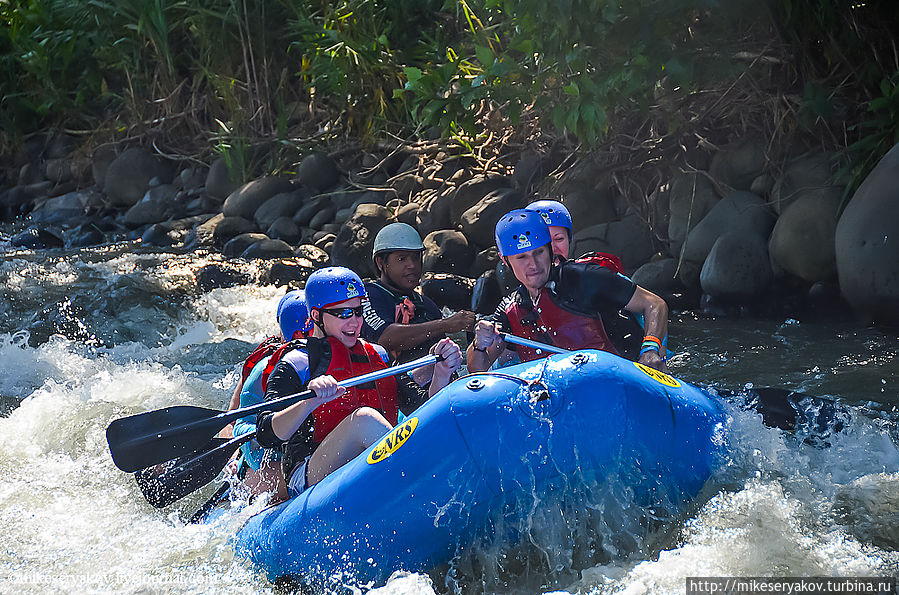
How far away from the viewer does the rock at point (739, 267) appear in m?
6.73

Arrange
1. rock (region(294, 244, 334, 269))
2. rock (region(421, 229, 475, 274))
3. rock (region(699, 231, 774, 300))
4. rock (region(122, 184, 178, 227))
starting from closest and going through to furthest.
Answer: rock (region(699, 231, 774, 300)) → rock (region(421, 229, 475, 274)) → rock (region(294, 244, 334, 269)) → rock (region(122, 184, 178, 227))

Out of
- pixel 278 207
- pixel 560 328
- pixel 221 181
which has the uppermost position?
pixel 560 328

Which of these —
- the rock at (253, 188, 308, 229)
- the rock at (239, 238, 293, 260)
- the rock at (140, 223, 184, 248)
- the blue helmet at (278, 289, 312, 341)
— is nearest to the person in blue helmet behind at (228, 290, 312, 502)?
the blue helmet at (278, 289, 312, 341)

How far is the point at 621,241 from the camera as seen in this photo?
25.5 ft

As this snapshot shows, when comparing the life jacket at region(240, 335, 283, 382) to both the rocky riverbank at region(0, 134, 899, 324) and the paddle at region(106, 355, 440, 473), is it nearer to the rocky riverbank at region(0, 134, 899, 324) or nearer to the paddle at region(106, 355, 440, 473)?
the paddle at region(106, 355, 440, 473)

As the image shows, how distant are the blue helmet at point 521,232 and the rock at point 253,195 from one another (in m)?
7.80

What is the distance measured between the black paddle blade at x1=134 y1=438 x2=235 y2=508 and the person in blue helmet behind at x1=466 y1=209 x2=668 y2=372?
1.14 meters

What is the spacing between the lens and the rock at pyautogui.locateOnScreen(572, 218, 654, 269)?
7715mm

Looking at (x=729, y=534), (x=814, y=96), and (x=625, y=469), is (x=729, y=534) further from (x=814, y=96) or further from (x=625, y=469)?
(x=814, y=96)

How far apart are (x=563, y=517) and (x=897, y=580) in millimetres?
1048

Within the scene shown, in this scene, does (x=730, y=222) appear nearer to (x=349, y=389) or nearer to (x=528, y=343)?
(x=528, y=343)

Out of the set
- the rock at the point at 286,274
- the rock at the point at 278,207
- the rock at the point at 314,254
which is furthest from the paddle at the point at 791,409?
the rock at the point at 278,207

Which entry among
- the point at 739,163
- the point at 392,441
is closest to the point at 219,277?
the point at 739,163

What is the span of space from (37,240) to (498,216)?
261 inches
